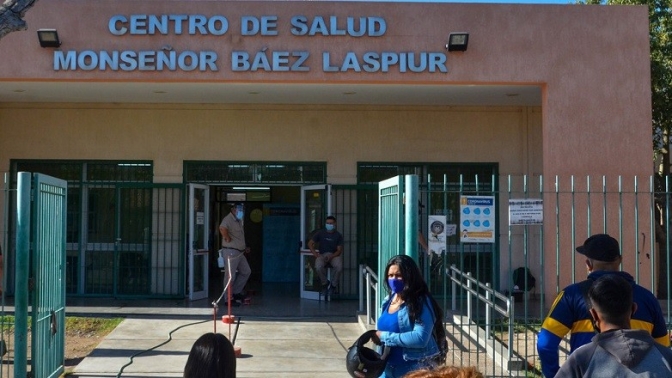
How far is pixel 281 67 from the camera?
474 inches

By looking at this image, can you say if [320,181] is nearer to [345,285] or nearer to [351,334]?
[345,285]

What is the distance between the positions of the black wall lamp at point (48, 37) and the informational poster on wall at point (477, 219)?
754cm

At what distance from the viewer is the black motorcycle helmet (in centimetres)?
511

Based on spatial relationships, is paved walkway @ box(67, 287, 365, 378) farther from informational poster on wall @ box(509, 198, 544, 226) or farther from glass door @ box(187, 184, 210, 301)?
informational poster on wall @ box(509, 198, 544, 226)

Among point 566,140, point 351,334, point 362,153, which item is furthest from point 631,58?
point 351,334

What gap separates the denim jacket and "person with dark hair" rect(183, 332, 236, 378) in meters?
2.00

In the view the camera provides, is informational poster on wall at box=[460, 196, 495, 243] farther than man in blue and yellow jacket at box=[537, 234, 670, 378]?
Yes

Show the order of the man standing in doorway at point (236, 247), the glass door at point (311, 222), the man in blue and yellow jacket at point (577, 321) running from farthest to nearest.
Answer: the glass door at point (311, 222)
the man standing in doorway at point (236, 247)
the man in blue and yellow jacket at point (577, 321)

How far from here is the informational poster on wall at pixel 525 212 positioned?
288 inches

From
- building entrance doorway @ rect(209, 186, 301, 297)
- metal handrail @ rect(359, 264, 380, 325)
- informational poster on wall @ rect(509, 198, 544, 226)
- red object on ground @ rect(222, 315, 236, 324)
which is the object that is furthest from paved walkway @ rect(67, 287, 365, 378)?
building entrance doorway @ rect(209, 186, 301, 297)

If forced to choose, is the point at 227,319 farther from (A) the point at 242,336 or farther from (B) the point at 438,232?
(B) the point at 438,232

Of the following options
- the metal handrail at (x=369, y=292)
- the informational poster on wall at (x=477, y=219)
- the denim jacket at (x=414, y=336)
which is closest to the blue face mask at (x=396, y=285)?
the denim jacket at (x=414, y=336)

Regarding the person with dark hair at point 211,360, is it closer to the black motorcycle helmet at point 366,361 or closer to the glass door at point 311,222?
the black motorcycle helmet at point 366,361

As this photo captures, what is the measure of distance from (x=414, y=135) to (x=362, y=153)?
1018 millimetres
